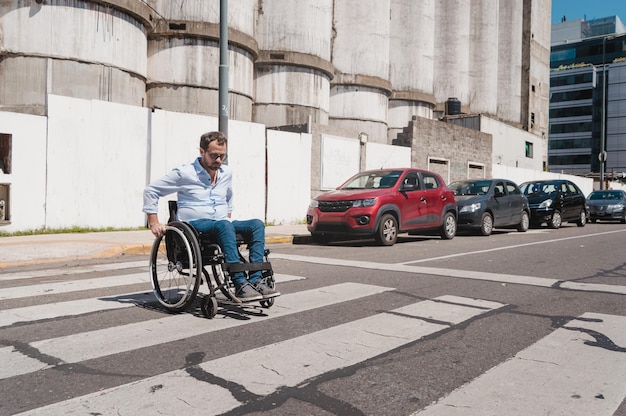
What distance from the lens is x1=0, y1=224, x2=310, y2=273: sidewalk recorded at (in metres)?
8.84

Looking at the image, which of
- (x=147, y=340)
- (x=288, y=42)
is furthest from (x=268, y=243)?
(x=288, y=42)

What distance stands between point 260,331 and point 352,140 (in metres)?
16.6

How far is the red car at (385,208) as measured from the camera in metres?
11.9

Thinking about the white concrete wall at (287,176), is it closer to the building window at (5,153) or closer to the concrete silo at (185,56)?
the concrete silo at (185,56)

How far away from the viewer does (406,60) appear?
35.6 meters

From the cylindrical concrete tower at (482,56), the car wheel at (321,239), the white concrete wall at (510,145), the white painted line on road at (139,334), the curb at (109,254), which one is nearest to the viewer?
the white painted line on road at (139,334)

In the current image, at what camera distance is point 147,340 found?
4.20 meters

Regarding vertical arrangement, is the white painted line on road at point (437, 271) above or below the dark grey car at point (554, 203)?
below

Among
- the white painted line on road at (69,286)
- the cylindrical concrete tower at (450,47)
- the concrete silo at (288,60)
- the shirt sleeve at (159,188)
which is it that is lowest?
the white painted line on road at (69,286)

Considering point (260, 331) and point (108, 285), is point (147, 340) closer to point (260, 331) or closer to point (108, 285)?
point (260, 331)

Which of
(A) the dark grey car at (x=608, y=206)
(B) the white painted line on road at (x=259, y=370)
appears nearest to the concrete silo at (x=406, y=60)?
(A) the dark grey car at (x=608, y=206)

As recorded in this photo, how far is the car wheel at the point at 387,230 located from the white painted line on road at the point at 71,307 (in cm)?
668

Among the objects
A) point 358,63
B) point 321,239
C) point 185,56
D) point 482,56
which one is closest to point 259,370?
point 321,239

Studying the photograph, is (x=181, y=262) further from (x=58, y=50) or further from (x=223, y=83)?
(x=58, y=50)
